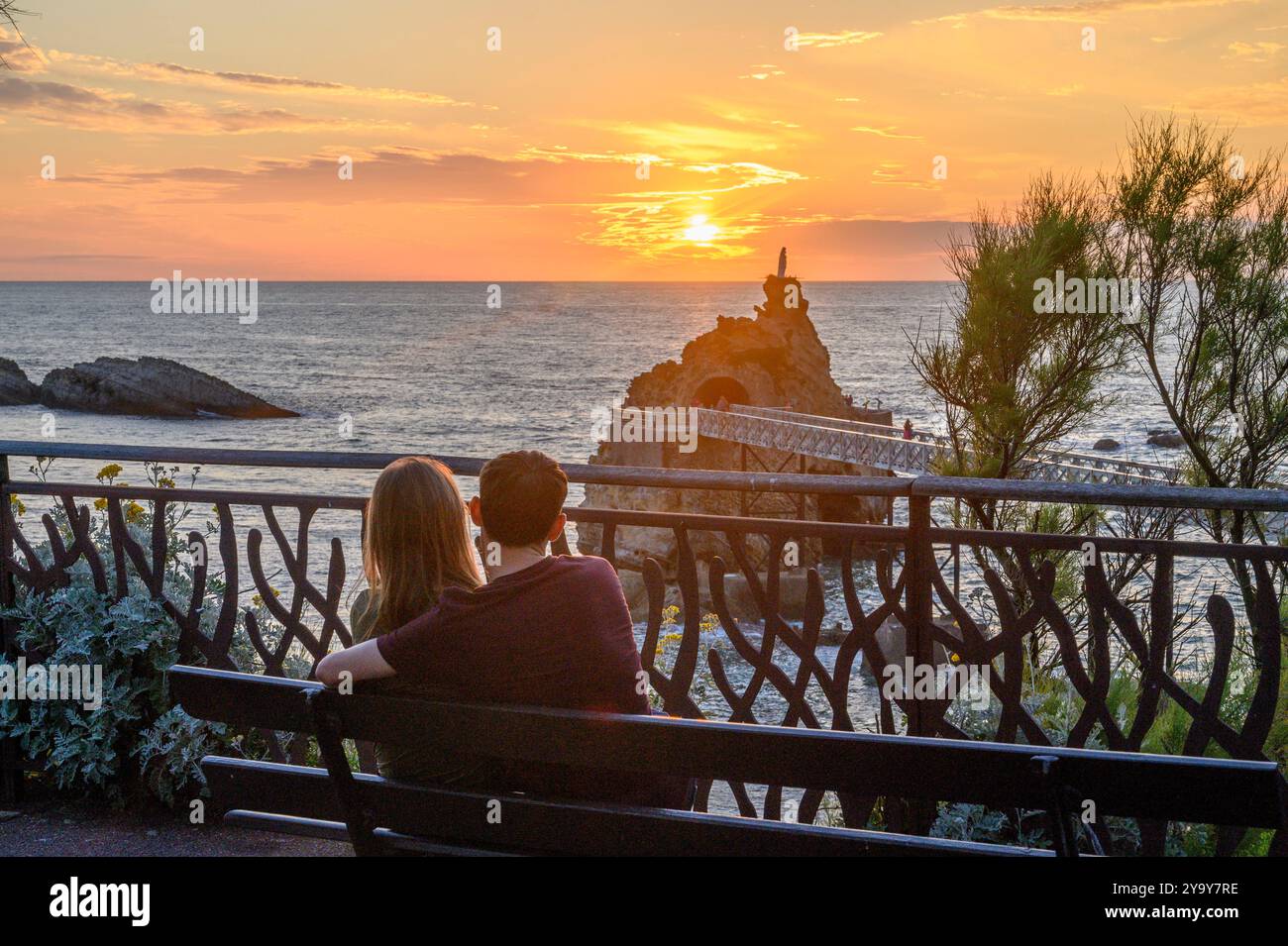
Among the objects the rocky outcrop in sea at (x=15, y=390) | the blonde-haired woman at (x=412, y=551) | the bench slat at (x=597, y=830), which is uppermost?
the rocky outcrop in sea at (x=15, y=390)

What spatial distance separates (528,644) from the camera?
2650 mm

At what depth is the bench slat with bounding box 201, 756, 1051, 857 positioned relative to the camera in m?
2.45

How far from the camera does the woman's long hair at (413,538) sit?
2.81m

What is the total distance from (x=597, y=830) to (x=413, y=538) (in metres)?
0.84

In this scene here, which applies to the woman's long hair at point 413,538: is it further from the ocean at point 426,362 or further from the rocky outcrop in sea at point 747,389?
the rocky outcrop in sea at point 747,389

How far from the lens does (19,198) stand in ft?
119

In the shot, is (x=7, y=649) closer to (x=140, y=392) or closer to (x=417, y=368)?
(x=140, y=392)

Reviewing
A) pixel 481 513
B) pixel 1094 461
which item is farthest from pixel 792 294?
pixel 481 513

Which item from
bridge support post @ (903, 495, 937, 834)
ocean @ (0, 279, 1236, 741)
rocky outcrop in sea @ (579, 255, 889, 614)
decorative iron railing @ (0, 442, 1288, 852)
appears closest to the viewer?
decorative iron railing @ (0, 442, 1288, 852)

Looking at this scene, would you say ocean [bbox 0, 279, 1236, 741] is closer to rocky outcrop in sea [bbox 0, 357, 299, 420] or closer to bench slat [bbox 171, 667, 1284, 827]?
rocky outcrop in sea [bbox 0, 357, 299, 420]

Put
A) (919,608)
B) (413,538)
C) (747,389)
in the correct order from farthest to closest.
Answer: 1. (747,389)
2. (919,608)
3. (413,538)

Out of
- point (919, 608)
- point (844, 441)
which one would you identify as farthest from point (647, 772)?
point (844, 441)

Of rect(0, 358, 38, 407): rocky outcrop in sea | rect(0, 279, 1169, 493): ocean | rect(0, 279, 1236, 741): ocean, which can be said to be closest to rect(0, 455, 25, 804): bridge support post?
rect(0, 279, 1236, 741): ocean

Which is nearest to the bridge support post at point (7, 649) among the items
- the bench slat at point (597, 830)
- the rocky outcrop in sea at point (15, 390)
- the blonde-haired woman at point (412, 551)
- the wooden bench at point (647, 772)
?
the wooden bench at point (647, 772)
